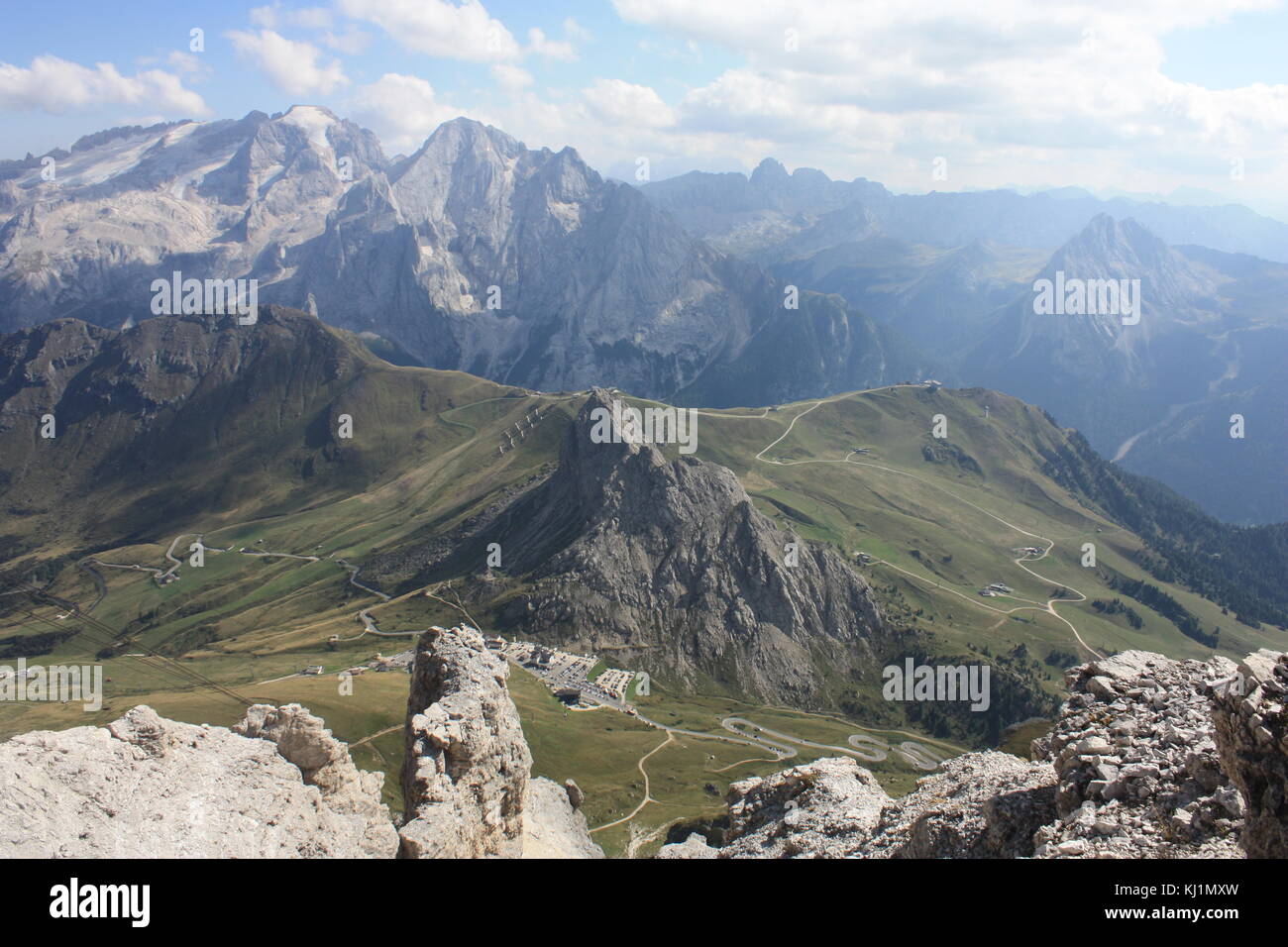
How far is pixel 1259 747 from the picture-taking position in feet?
69.5

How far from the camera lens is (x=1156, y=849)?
23.7 m

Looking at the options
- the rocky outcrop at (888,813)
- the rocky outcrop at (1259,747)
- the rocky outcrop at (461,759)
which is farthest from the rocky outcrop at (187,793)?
the rocky outcrop at (1259,747)

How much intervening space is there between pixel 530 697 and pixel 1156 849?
156724 mm

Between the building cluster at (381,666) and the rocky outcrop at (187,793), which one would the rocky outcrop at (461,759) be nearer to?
the rocky outcrop at (187,793)

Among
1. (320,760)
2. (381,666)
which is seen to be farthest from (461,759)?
(381,666)

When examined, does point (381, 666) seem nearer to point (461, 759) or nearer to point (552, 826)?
point (552, 826)

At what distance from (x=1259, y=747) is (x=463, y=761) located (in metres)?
39.2

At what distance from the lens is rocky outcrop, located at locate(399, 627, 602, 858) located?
4034 cm

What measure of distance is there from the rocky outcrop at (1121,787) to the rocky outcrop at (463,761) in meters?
18.3

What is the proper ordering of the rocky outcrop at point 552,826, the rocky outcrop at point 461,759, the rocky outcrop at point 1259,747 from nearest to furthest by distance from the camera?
the rocky outcrop at point 1259,747
the rocky outcrop at point 461,759
the rocky outcrop at point 552,826

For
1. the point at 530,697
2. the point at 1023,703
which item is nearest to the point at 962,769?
the point at 530,697

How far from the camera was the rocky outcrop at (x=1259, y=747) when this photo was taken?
20.8m
